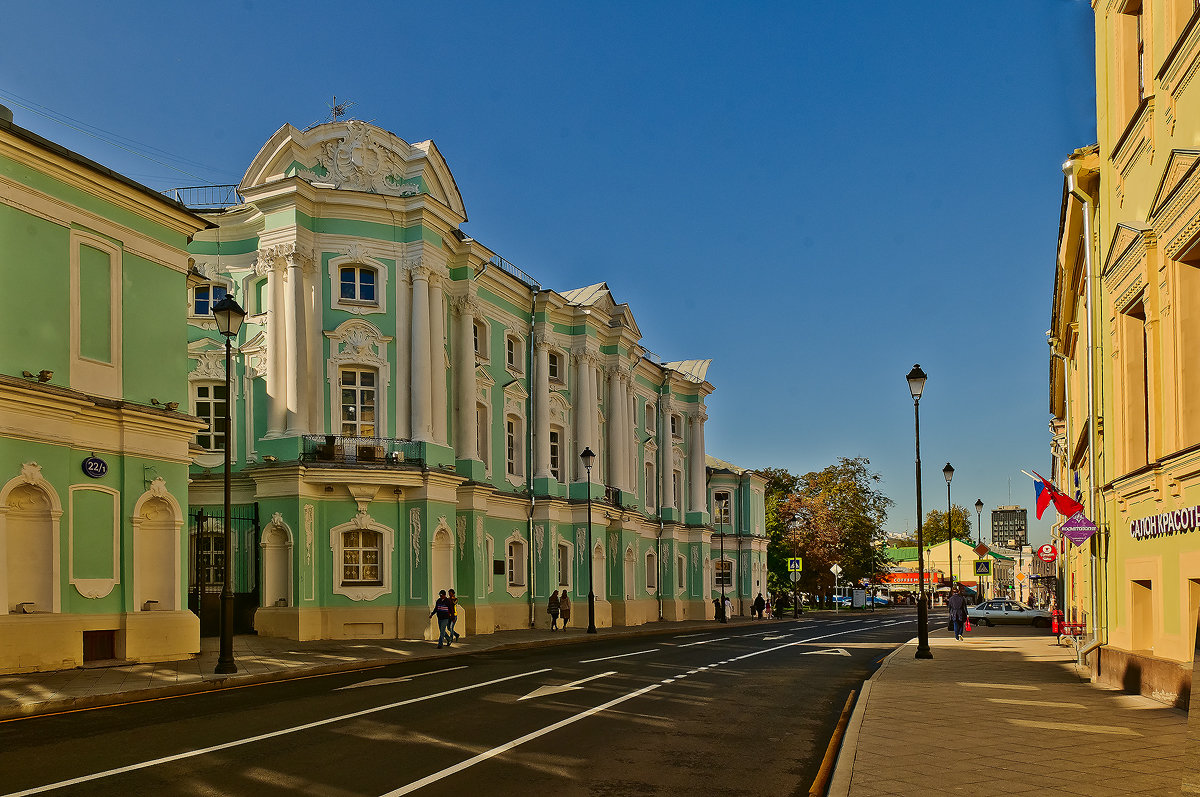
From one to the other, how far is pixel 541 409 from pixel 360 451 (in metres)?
11.6

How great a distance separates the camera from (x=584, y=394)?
4334 centimetres

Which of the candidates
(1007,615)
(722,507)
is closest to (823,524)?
(722,507)

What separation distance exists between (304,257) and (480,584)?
39.4 ft

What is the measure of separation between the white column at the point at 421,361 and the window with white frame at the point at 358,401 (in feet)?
4.06

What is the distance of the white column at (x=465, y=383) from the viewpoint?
34.3m

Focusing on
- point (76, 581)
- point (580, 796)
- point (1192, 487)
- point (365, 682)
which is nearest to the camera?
point (580, 796)

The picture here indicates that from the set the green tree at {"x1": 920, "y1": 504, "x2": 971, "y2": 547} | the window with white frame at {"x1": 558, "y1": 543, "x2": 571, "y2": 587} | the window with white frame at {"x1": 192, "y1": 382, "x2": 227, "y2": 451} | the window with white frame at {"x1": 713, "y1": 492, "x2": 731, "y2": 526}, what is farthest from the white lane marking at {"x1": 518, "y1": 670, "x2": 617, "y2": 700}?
the green tree at {"x1": 920, "y1": 504, "x2": 971, "y2": 547}

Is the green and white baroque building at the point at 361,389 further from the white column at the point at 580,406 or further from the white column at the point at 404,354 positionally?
the white column at the point at 580,406

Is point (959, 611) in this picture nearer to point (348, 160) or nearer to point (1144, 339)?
point (1144, 339)

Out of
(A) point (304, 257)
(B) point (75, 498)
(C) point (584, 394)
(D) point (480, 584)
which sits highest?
(A) point (304, 257)

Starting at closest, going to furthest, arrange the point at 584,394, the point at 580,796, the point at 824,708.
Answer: the point at 580,796 → the point at 824,708 → the point at 584,394

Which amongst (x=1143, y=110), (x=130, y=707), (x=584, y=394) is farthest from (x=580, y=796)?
(x=584, y=394)

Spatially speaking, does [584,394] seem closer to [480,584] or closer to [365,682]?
[480,584]

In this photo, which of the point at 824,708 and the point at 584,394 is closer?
the point at 824,708
